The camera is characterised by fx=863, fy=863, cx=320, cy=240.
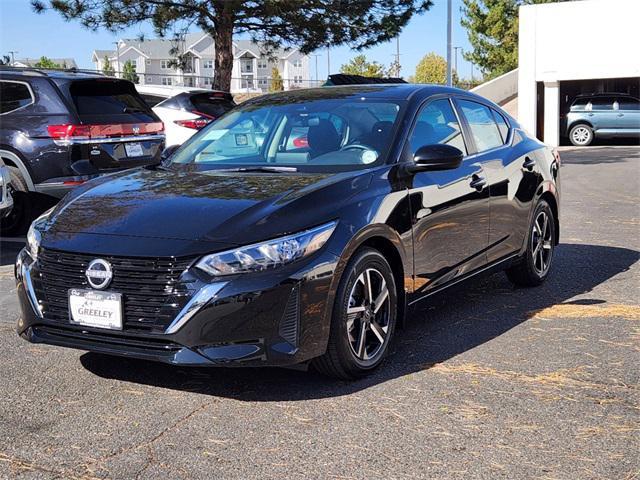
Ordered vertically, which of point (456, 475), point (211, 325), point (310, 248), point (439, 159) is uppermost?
point (439, 159)

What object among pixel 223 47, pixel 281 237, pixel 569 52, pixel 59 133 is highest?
pixel 569 52

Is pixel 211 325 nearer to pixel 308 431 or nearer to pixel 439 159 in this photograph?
pixel 308 431

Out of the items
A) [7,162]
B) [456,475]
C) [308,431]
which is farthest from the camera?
[7,162]

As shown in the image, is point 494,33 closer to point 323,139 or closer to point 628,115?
point 628,115

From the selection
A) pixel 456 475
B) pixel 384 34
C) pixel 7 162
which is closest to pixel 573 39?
pixel 384 34

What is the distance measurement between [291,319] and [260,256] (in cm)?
34

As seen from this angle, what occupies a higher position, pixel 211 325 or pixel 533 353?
pixel 211 325

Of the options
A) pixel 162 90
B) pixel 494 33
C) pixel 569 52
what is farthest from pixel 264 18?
pixel 494 33

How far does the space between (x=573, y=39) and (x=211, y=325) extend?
29.3m

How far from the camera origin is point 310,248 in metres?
4.20

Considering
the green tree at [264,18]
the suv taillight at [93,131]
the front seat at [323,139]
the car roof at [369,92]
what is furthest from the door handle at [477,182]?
the green tree at [264,18]

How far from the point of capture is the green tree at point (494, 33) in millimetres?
52625

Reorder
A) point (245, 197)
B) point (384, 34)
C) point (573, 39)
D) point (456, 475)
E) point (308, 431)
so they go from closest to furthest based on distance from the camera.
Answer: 1. point (456, 475)
2. point (308, 431)
3. point (245, 197)
4. point (384, 34)
5. point (573, 39)

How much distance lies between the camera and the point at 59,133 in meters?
9.15
